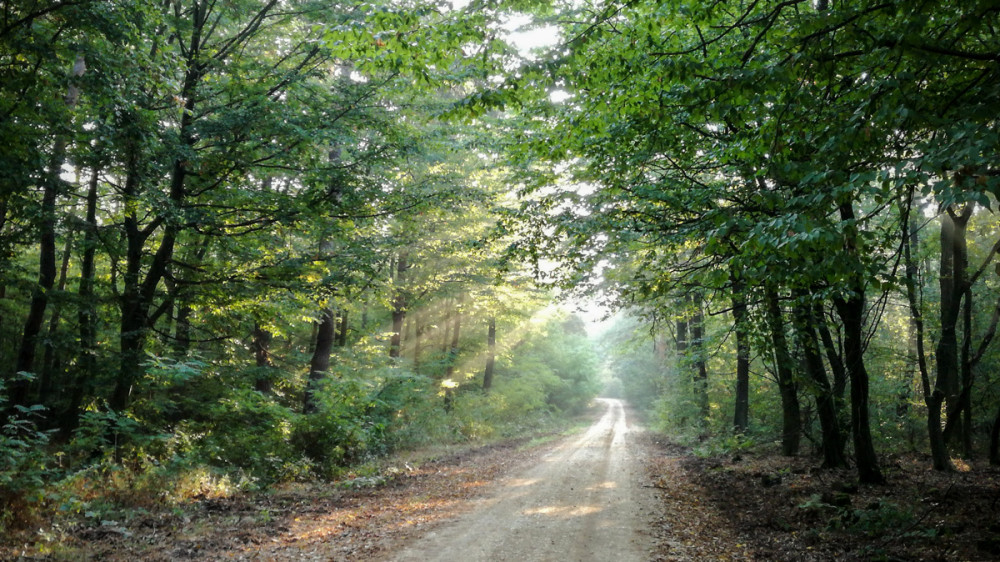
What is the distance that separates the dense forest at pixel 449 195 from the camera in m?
5.22

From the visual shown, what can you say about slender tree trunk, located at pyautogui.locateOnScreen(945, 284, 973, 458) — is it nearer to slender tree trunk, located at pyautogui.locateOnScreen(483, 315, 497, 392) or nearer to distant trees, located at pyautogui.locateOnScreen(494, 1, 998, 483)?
distant trees, located at pyautogui.locateOnScreen(494, 1, 998, 483)

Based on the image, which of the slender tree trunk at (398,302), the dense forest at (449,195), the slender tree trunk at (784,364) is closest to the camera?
the dense forest at (449,195)

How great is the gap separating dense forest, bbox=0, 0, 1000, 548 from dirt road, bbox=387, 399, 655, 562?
3540mm

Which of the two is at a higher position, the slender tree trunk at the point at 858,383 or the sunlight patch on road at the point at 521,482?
the slender tree trunk at the point at 858,383

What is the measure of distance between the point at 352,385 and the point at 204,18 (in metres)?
9.12

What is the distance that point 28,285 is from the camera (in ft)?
32.7

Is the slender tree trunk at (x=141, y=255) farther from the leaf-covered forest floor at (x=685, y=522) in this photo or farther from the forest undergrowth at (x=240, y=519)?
the leaf-covered forest floor at (x=685, y=522)

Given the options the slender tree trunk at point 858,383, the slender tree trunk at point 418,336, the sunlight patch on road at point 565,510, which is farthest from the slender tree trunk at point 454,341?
the slender tree trunk at point 858,383

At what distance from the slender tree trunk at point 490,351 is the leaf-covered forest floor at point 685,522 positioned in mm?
16727

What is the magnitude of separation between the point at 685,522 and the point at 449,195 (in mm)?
8358

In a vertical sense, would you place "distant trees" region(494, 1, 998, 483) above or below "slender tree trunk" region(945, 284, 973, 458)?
above

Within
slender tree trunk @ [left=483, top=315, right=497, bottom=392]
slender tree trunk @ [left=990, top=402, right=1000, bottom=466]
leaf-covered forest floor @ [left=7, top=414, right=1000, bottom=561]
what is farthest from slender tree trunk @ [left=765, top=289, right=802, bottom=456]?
slender tree trunk @ [left=483, top=315, right=497, bottom=392]

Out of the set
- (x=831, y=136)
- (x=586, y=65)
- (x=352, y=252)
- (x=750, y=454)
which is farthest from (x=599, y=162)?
(x=750, y=454)

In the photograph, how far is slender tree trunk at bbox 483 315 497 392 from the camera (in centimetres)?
2850
